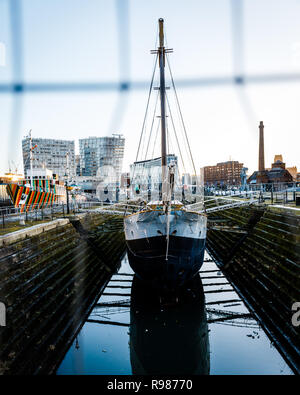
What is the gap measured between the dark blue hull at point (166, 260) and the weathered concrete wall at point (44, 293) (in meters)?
3.45

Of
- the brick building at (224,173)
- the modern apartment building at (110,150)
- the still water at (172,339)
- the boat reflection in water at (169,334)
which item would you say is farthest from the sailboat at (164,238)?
the brick building at (224,173)

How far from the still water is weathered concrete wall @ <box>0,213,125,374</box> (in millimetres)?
708

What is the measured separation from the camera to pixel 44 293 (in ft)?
28.1

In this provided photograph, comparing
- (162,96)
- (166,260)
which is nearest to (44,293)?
(166,260)

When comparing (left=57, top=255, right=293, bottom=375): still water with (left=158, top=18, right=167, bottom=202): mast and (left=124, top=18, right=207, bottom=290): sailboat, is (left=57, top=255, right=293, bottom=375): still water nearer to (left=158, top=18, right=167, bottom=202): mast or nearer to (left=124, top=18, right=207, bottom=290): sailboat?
(left=124, top=18, right=207, bottom=290): sailboat

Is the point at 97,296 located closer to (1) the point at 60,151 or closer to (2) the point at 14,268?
(2) the point at 14,268

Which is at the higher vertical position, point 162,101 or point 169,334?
point 162,101

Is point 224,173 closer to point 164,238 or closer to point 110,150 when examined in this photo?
point 164,238

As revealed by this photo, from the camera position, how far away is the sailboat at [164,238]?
1009cm

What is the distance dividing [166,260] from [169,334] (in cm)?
294

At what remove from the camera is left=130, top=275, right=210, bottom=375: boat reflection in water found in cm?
793

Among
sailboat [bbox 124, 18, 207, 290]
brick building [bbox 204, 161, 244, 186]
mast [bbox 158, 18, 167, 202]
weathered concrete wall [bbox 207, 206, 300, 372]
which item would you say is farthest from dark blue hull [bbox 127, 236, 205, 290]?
brick building [bbox 204, 161, 244, 186]

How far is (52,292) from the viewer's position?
355 inches

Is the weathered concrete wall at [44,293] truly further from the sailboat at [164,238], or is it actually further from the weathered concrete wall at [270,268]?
the weathered concrete wall at [270,268]
